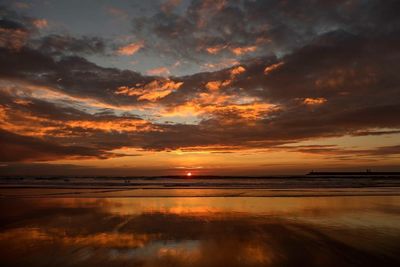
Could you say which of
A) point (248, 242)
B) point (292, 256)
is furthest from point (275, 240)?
point (292, 256)

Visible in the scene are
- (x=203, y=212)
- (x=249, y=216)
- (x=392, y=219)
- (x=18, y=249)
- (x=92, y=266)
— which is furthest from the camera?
(x=203, y=212)

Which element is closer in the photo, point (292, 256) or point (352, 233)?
point (292, 256)

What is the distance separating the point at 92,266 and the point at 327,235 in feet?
30.1

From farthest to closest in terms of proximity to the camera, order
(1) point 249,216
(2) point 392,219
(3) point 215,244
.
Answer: (1) point 249,216
(2) point 392,219
(3) point 215,244

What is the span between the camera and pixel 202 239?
1209 centimetres

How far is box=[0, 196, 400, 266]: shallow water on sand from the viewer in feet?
30.4

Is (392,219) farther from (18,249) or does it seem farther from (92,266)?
(18,249)

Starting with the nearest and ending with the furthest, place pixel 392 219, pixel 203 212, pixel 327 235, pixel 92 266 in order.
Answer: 1. pixel 92 266
2. pixel 327 235
3. pixel 392 219
4. pixel 203 212

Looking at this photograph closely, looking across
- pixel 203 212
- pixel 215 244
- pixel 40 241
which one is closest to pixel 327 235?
pixel 215 244

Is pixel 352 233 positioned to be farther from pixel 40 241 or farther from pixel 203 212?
pixel 40 241

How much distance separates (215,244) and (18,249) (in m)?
6.77

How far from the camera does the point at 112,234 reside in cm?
1304

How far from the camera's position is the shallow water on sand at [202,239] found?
9273mm

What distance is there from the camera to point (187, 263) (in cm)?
892
